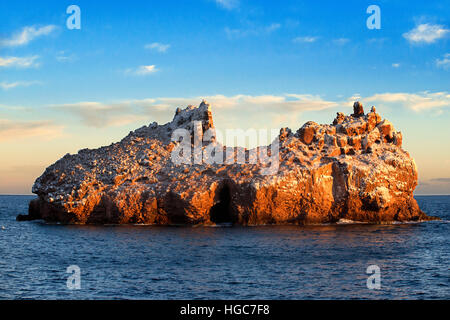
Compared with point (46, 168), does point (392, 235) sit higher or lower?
lower

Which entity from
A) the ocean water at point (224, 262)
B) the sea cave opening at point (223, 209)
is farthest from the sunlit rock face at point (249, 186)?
the ocean water at point (224, 262)

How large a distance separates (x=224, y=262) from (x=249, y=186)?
22563 millimetres

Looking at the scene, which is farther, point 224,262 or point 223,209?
point 223,209

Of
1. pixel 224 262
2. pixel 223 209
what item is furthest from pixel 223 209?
pixel 224 262

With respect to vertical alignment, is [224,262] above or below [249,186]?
below

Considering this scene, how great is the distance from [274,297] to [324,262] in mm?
11296

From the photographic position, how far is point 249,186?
192 ft

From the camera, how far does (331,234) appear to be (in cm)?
5222

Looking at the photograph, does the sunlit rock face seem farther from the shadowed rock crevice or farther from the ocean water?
the ocean water

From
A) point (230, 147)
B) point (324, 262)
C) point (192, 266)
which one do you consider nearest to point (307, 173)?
point (230, 147)

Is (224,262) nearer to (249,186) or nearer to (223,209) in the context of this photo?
(249,186)

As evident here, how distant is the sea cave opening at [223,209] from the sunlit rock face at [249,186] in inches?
5.0
